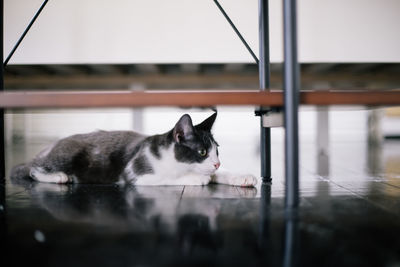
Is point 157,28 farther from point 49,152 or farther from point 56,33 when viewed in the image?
point 49,152

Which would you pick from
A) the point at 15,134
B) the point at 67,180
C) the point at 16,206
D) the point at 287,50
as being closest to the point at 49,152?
the point at 67,180

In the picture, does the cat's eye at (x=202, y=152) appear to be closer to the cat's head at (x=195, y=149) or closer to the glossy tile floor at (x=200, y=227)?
the cat's head at (x=195, y=149)

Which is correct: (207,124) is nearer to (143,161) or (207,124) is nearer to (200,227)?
(143,161)

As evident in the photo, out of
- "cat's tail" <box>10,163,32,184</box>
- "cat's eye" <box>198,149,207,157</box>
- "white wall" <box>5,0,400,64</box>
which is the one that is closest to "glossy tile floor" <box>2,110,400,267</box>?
"cat's eye" <box>198,149,207,157</box>

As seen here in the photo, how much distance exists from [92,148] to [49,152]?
0.72ft

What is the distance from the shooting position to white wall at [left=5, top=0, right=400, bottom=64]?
238cm

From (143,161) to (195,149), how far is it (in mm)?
266

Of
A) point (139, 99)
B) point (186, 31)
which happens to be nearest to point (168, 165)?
point (139, 99)

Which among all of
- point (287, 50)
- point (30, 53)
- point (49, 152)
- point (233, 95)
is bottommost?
point (49, 152)

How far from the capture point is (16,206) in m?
1.00

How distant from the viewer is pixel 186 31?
244 cm

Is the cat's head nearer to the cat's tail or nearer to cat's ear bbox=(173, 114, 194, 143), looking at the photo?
cat's ear bbox=(173, 114, 194, 143)

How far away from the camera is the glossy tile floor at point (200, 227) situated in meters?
0.60

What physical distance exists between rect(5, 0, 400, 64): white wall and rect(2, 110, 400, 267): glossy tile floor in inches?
57.0
